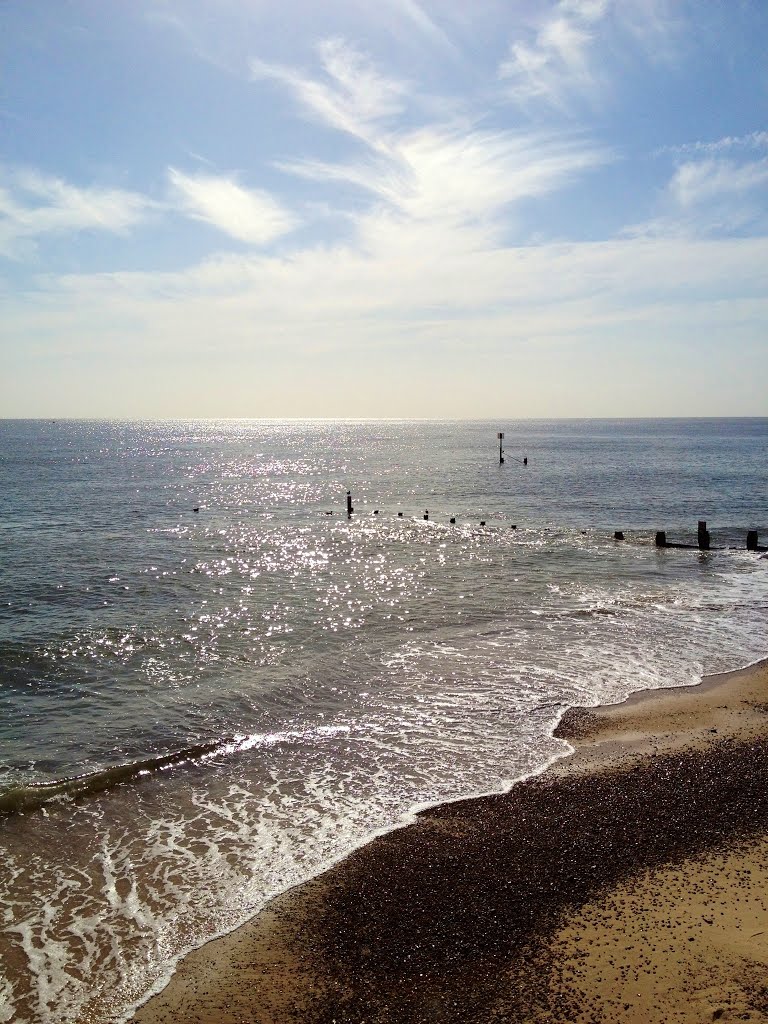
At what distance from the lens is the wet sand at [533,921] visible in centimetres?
Result: 752

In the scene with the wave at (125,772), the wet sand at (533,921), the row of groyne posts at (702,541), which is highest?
the row of groyne posts at (702,541)

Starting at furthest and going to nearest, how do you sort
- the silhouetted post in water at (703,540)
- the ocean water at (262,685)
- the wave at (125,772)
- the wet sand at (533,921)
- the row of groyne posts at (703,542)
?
1. the silhouetted post in water at (703,540)
2. the row of groyne posts at (703,542)
3. the wave at (125,772)
4. the ocean water at (262,685)
5. the wet sand at (533,921)

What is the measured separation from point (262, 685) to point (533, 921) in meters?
11.0

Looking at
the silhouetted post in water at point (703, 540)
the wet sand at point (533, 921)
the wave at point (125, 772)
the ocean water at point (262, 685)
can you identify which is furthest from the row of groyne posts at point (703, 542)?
the wave at point (125, 772)

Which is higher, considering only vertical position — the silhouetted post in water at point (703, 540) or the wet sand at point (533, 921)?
the silhouetted post in water at point (703, 540)

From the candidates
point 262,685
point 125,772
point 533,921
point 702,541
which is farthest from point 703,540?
point 125,772

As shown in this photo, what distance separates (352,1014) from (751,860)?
20.5 feet

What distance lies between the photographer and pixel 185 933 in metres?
9.06

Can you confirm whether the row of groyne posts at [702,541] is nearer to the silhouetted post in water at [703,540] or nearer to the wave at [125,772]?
the silhouetted post in water at [703,540]

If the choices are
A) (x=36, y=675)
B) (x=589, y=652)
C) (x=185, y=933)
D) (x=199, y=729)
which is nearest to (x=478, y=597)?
(x=589, y=652)

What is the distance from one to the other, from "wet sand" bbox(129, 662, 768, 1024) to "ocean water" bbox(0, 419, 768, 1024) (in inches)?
30.0

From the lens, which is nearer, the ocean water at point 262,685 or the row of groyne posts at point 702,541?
the ocean water at point 262,685

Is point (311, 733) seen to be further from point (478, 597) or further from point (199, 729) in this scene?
point (478, 597)

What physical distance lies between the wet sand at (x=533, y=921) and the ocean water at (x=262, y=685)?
0.76 metres
